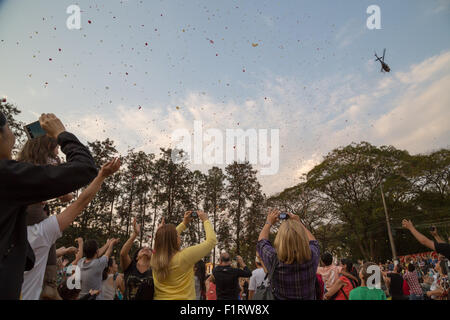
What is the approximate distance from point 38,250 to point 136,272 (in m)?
2.35

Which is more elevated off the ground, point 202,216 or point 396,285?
point 202,216

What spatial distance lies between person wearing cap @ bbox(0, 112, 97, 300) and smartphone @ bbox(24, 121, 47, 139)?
20.8 inches

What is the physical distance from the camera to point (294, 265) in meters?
2.76

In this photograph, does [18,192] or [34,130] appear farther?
[34,130]

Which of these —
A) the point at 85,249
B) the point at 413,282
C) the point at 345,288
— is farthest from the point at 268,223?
the point at 413,282

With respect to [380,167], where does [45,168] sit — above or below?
below

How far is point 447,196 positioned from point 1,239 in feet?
118

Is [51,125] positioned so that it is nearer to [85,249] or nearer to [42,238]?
[42,238]

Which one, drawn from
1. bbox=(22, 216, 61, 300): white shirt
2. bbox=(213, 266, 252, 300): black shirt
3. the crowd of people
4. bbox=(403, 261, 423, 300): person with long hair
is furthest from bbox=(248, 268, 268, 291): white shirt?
bbox=(22, 216, 61, 300): white shirt

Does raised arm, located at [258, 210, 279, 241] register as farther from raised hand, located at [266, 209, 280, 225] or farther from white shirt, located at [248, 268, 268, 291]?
white shirt, located at [248, 268, 268, 291]

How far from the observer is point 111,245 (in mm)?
4367

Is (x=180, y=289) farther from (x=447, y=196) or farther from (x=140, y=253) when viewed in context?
(x=447, y=196)

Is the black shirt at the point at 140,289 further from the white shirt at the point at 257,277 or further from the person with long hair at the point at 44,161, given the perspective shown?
the white shirt at the point at 257,277
